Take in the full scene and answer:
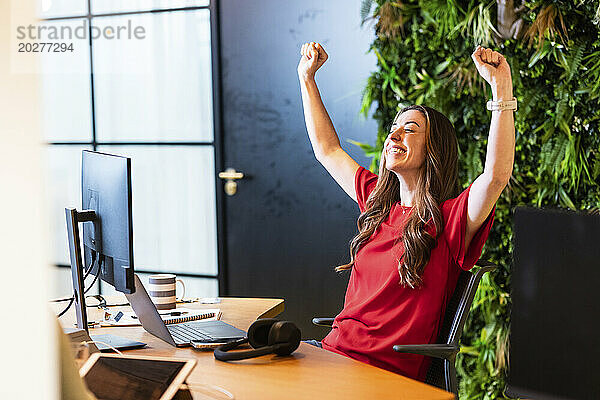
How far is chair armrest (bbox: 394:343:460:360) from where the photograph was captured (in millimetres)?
1870

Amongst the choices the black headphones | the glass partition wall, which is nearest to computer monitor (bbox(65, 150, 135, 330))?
the black headphones

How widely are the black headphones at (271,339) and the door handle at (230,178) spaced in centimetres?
206

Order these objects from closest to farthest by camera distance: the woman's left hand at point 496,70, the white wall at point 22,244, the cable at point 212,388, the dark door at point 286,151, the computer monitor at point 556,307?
the white wall at point 22,244 < the computer monitor at point 556,307 < the cable at point 212,388 < the woman's left hand at point 496,70 < the dark door at point 286,151

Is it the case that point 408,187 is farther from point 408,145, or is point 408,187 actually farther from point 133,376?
point 133,376

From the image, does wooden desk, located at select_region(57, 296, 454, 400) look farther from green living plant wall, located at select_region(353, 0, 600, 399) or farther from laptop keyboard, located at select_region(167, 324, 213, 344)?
green living plant wall, located at select_region(353, 0, 600, 399)

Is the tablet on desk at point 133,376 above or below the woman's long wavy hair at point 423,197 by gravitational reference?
below

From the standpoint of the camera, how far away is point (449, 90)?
10.1 feet

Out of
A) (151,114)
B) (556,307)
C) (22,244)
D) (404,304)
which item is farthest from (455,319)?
(151,114)

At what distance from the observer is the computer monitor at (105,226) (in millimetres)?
1766

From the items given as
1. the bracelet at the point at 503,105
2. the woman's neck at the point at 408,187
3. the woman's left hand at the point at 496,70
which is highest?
the woman's left hand at the point at 496,70

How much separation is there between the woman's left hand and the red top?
29cm

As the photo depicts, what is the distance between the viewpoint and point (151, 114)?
398 cm

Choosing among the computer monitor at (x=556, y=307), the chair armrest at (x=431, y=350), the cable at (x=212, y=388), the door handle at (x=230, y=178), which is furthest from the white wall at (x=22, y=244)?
the door handle at (x=230, y=178)

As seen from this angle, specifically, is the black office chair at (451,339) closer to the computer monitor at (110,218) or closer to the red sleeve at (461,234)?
the red sleeve at (461,234)
